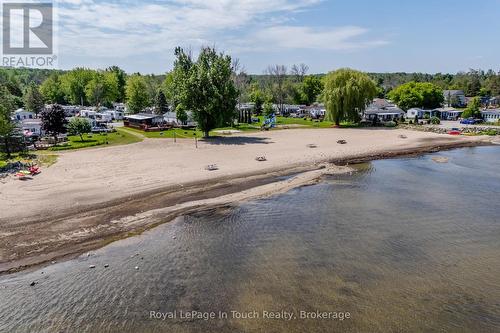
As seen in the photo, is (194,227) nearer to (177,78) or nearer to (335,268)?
(335,268)

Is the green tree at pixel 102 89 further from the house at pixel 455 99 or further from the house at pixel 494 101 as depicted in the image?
the house at pixel 494 101

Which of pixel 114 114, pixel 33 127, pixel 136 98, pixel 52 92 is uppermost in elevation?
pixel 52 92

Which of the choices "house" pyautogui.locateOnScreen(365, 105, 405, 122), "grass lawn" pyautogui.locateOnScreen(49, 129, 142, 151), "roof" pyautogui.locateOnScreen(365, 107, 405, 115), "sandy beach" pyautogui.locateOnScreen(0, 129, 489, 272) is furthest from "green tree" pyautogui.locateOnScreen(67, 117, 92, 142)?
"roof" pyautogui.locateOnScreen(365, 107, 405, 115)

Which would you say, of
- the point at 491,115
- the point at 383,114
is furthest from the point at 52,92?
the point at 491,115

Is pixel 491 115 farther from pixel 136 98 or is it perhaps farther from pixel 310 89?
pixel 136 98

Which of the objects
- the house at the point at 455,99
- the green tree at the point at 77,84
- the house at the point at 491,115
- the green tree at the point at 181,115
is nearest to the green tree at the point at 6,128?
the green tree at the point at 181,115

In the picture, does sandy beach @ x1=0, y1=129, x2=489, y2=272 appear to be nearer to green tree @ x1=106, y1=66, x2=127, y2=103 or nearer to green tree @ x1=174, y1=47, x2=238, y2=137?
green tree @ x1=174, y1=47, x2=238, y2=137

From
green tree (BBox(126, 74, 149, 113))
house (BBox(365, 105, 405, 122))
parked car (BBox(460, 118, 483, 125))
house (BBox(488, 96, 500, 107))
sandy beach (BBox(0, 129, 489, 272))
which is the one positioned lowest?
sandy beach (BBox(0, 129, 489, 272))
